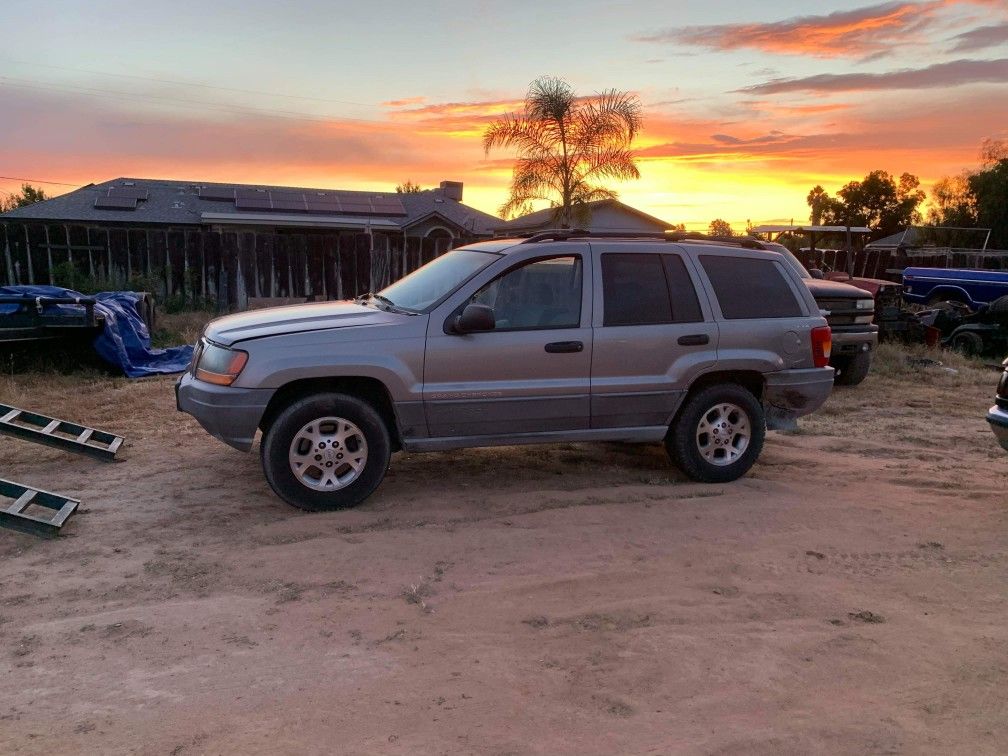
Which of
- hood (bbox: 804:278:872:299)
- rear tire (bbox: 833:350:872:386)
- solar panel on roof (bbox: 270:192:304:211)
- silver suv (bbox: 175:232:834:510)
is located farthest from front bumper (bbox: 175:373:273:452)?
solar panel on roof (bbox: 270:192:304:211)

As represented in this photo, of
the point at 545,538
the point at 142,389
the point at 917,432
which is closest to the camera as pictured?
the point at 545,538

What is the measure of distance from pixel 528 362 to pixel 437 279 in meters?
1.08

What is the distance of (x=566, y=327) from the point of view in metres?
6.37

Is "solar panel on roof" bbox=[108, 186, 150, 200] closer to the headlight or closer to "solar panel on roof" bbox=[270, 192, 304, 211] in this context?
"solar panel on roof" bbox=[270, 192, 304, 211]

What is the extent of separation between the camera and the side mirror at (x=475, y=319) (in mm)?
5891

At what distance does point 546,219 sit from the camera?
27.7m

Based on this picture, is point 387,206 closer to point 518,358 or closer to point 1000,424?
point 518,358

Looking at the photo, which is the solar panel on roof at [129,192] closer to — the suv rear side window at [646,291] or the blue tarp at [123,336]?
the blue tarp at [123,336]

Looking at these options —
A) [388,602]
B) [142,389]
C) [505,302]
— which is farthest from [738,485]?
[142,389]

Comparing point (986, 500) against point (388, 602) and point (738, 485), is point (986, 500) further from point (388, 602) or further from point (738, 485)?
point (388, 602)

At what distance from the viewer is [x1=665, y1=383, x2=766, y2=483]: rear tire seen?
6758mm

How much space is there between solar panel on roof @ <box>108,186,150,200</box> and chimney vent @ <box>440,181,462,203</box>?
42.2 ft

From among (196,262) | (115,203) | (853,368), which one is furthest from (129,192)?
(853,368)

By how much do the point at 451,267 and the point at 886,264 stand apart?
24.7 m
